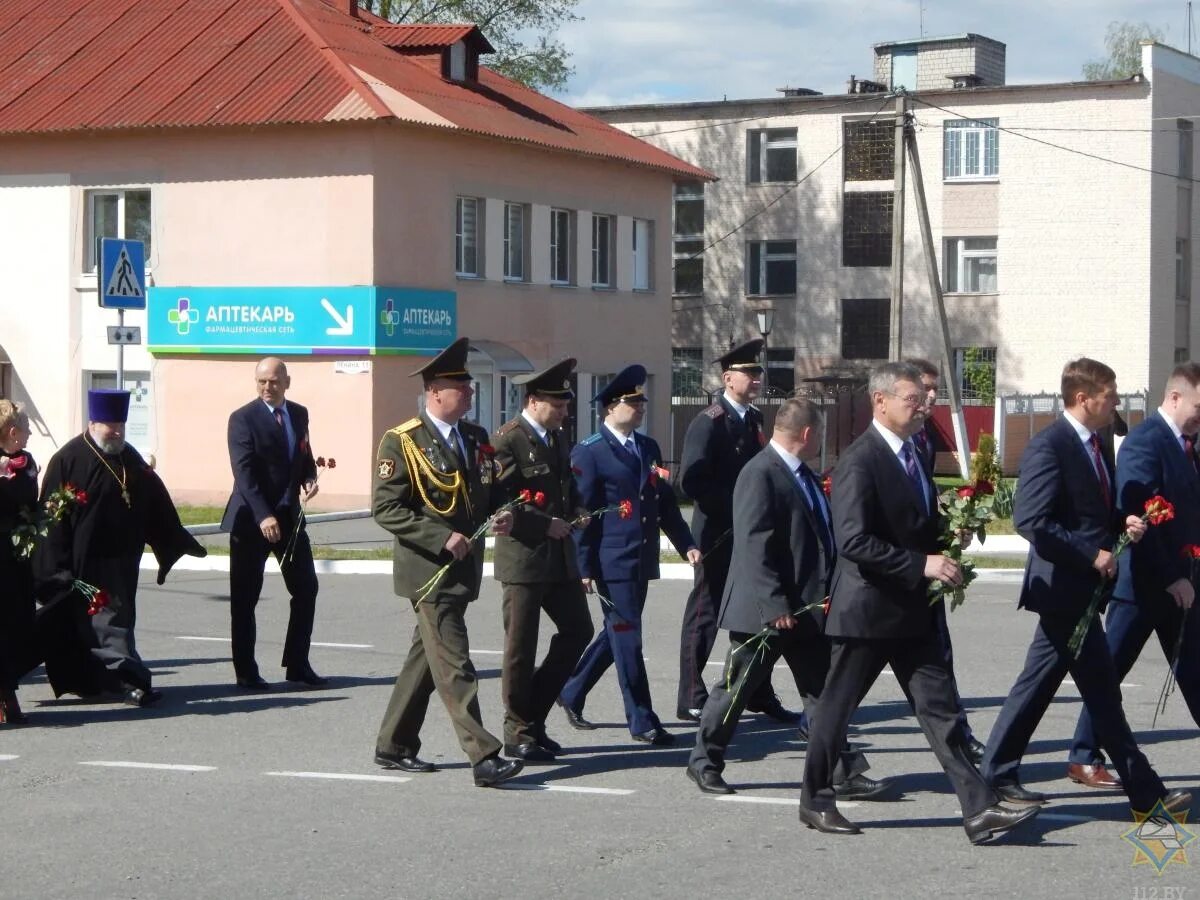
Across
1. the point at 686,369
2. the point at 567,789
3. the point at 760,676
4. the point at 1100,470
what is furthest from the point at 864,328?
the point at 1100,470

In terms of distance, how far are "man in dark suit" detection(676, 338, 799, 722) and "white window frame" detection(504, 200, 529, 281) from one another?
23473 millimetres

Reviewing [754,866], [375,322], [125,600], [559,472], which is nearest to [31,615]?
[125,600]

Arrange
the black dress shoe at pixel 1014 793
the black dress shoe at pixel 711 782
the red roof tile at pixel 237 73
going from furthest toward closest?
the red roof tile at pixel 237 73
the black dress shoe at pixel 711 782
the black dress shoe at pixel 1014 793

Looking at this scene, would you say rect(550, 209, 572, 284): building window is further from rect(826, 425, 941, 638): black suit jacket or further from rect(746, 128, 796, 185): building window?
rect(826, 425, 941, 638): black suit jacket

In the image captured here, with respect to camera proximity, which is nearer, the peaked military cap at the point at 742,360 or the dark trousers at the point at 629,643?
the dark trousers at the point at 629,643

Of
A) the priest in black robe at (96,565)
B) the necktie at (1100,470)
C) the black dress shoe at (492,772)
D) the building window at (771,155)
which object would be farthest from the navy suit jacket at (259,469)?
the building window at (771,155)

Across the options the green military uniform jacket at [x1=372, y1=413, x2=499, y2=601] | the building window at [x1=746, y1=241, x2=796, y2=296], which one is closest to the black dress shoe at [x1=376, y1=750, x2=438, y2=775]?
the green military uniform jacket at [x1=372, y1=413, x2=499, y2=601]

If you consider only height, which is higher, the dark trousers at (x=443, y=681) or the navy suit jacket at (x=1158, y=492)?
the navy suit jacket at (x=1158, y=492)

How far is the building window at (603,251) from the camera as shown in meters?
36.2

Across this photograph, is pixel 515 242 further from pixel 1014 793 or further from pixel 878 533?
pixel 878 533

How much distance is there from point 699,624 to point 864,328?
140 feet

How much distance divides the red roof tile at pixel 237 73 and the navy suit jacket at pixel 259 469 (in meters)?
18.5

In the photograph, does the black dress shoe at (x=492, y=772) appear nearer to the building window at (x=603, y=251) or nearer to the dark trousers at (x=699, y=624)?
the dark trousers at (x=699, y=624)

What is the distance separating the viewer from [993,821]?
6.82 m
